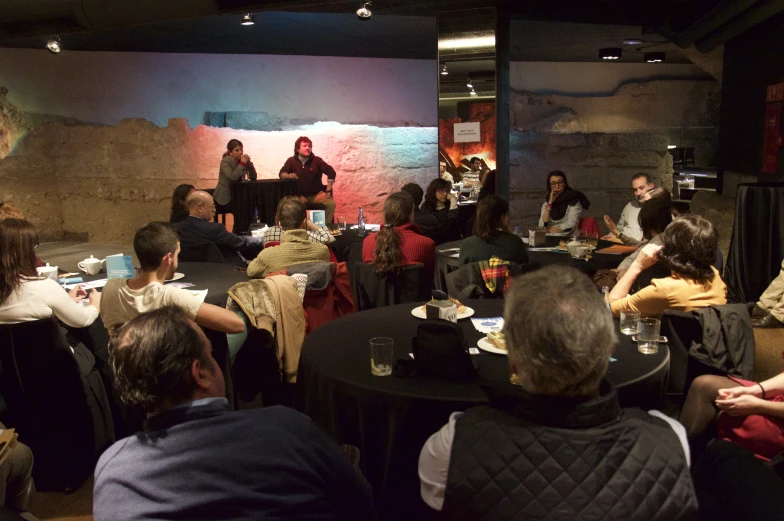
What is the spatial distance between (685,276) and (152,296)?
2.34 metres

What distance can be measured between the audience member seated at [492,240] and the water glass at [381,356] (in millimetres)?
1889

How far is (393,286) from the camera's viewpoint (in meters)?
4.08

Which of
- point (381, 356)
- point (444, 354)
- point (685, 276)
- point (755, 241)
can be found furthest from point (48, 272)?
point (755, 241)

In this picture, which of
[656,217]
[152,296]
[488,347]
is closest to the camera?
[488,347]

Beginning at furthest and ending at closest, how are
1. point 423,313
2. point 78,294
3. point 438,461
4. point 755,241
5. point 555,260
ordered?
point 755,241, point 555,260, point 78,294, point 423,313, point 438,461

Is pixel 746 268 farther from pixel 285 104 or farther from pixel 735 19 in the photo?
pixel 285 104

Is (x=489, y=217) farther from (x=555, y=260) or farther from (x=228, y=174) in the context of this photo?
(x=228, y=174)

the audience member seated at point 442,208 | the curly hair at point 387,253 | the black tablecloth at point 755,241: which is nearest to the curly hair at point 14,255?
the curly hair at point 387,253

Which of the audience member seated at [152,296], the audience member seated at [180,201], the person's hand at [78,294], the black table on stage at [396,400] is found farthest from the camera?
the audience member seated at [180,201]

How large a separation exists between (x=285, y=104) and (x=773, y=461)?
937cm

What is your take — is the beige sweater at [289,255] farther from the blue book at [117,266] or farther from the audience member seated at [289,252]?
the blue book at [117,266]

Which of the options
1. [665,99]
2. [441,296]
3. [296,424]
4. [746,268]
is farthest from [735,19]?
[296,424]

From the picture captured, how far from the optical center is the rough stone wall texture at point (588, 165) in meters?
8.58

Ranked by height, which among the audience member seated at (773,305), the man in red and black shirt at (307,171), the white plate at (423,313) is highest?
the man in red and black shirt at (307,171)
